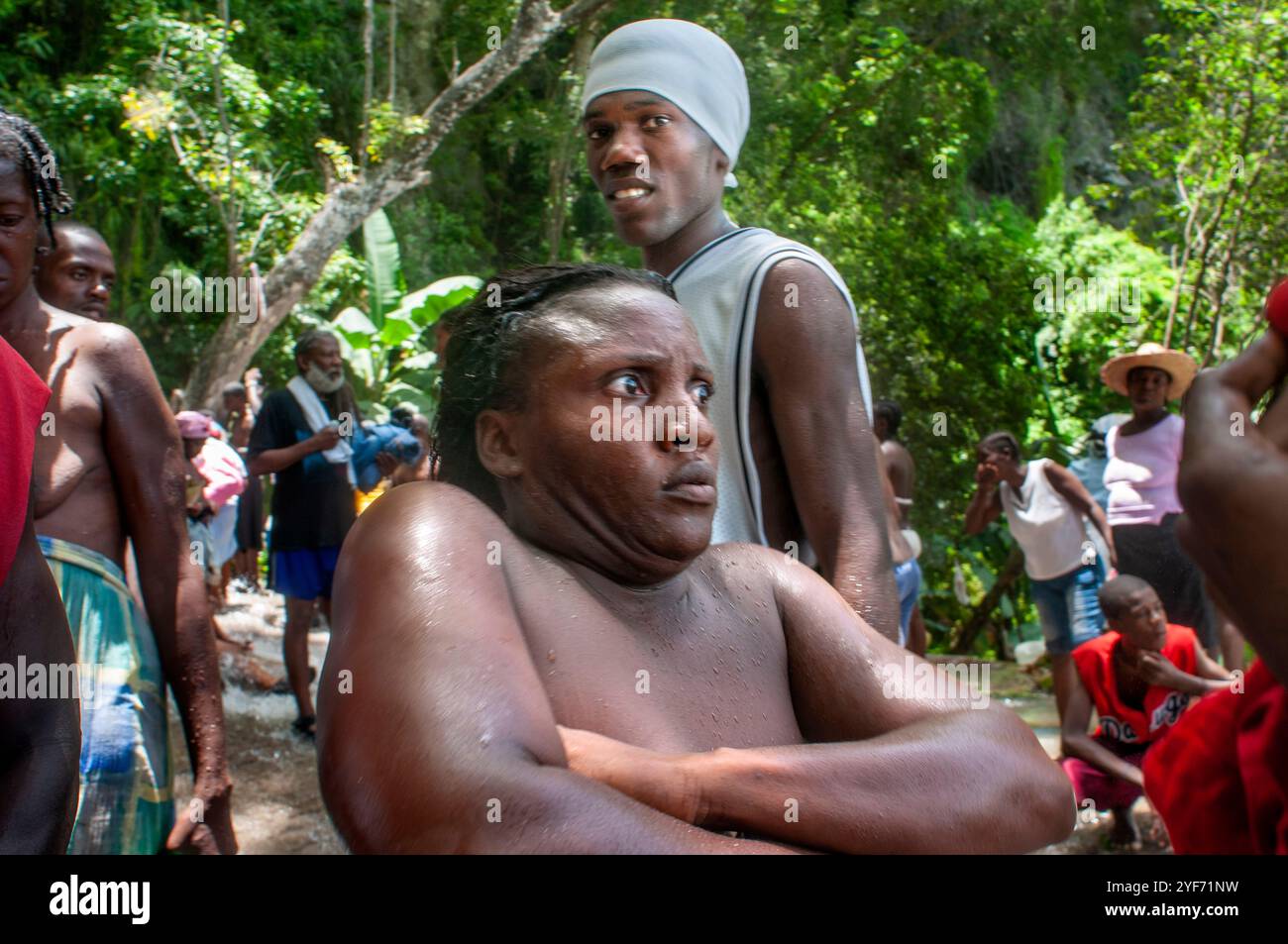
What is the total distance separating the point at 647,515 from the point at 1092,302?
12.8 meters

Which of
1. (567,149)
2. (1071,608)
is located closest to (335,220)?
(567,149)

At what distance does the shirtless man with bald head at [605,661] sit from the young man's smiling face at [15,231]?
1006 millimetres

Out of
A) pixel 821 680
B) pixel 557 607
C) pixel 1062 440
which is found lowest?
pixel 821 680

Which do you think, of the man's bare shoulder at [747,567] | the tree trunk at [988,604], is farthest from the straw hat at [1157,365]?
the man's bare shoulder at [747,567]

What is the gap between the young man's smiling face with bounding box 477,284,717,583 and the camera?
154 centimetres

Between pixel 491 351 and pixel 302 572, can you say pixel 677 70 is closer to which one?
pixel 491 351

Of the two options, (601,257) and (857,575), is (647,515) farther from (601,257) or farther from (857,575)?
(601,257)

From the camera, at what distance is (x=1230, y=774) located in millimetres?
2098

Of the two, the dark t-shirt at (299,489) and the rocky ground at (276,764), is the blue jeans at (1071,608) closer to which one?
the rocky ground at (276,764)

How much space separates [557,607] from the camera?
1512 millimetres

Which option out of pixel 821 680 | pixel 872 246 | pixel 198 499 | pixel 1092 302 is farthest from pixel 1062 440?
pixel 821 680

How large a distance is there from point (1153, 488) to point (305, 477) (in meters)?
4.24

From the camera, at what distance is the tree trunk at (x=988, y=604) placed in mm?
10343

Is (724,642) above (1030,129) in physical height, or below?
below
